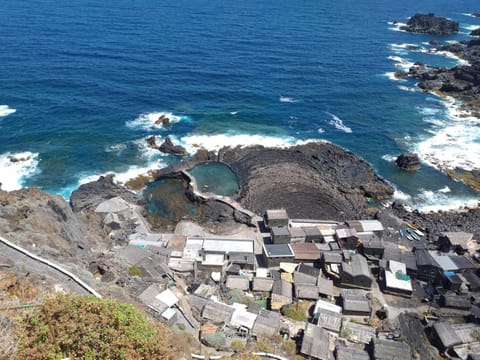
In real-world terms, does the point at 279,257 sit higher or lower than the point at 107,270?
lower

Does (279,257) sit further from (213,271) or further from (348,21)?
(348,21)

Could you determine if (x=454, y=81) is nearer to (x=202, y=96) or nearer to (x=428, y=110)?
(x=428, y=110)

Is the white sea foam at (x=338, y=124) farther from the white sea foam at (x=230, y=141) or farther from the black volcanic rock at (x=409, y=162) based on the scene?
the black volcanic rock at (x=409, y=162)

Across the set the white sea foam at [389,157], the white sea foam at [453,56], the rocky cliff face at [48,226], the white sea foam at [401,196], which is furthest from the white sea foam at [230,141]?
the white sea foam at [453,56]

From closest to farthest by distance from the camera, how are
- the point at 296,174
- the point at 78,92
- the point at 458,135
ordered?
the point at 296,174 → the point at 458,135 → the point at 78,92

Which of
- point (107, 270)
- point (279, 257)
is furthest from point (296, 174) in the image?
point (107, 270)

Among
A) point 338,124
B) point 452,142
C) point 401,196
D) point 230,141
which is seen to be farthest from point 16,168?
point 452,142
